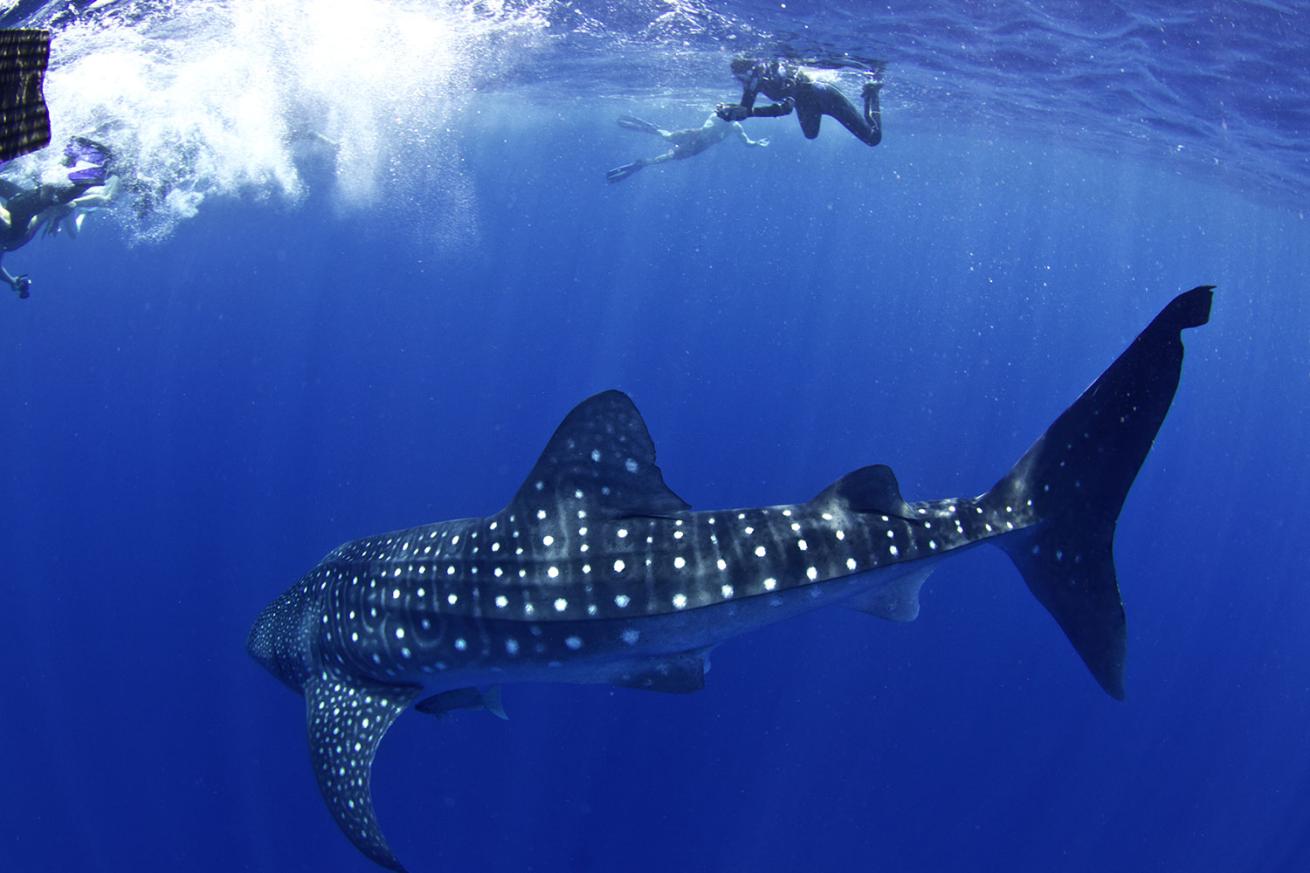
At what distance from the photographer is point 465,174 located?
81125mm

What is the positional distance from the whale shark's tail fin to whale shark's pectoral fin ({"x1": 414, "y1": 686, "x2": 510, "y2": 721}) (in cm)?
488

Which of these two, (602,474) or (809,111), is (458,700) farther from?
(809,111)

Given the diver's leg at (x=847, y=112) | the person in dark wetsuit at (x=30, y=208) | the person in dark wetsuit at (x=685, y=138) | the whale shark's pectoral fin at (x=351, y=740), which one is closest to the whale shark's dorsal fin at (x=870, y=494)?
the whale shark's pectoral fin at (x=351, y=740)

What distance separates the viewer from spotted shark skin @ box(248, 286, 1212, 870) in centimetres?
566

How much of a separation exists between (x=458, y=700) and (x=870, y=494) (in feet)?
14.6

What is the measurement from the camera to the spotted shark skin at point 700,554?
566 cm

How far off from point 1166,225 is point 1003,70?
37.9m

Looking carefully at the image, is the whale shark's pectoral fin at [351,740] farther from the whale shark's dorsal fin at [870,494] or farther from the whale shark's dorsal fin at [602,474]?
the whale shark's dorsal fin at [870,494]

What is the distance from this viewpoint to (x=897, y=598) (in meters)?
6.10

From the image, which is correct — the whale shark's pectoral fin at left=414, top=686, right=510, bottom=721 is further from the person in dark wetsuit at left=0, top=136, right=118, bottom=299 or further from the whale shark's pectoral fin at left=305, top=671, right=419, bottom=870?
the person in dark wetsuit at left=0, top=136, right=118, bottom=299

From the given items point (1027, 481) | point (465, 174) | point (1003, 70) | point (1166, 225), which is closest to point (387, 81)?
point (1003, 70)

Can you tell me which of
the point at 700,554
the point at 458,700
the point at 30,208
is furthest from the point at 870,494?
the point at 30,208

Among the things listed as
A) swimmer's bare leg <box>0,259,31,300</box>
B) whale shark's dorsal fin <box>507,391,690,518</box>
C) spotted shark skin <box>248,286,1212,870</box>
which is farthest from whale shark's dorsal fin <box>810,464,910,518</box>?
swimmer's bare leg <box>0,259,31,300</box>

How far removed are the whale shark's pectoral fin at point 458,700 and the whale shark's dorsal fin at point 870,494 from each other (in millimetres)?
3966
